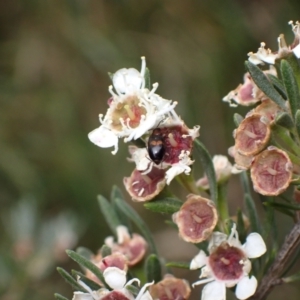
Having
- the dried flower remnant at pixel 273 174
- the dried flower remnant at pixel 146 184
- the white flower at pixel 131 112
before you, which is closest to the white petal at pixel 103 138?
the white flower at pixel 131 112

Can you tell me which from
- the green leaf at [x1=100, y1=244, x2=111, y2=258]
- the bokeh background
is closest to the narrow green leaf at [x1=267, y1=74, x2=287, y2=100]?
the green leaf at [x1=100, y1=244, x2=111, y2=258]

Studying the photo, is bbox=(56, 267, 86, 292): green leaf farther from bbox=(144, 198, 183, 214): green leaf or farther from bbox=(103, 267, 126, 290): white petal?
bbox=(144, 198, 183, 214): green leaf

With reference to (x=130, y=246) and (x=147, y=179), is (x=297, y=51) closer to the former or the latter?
(x=147, y=179)

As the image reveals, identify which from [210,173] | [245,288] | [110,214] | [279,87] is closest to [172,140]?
[210,173]

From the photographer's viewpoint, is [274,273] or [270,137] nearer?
[270,137]

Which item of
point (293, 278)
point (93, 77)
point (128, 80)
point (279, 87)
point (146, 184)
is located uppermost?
point (93, 77)

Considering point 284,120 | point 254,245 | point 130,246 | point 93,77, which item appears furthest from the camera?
point 93,77

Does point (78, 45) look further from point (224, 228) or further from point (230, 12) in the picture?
point (224, 228)
